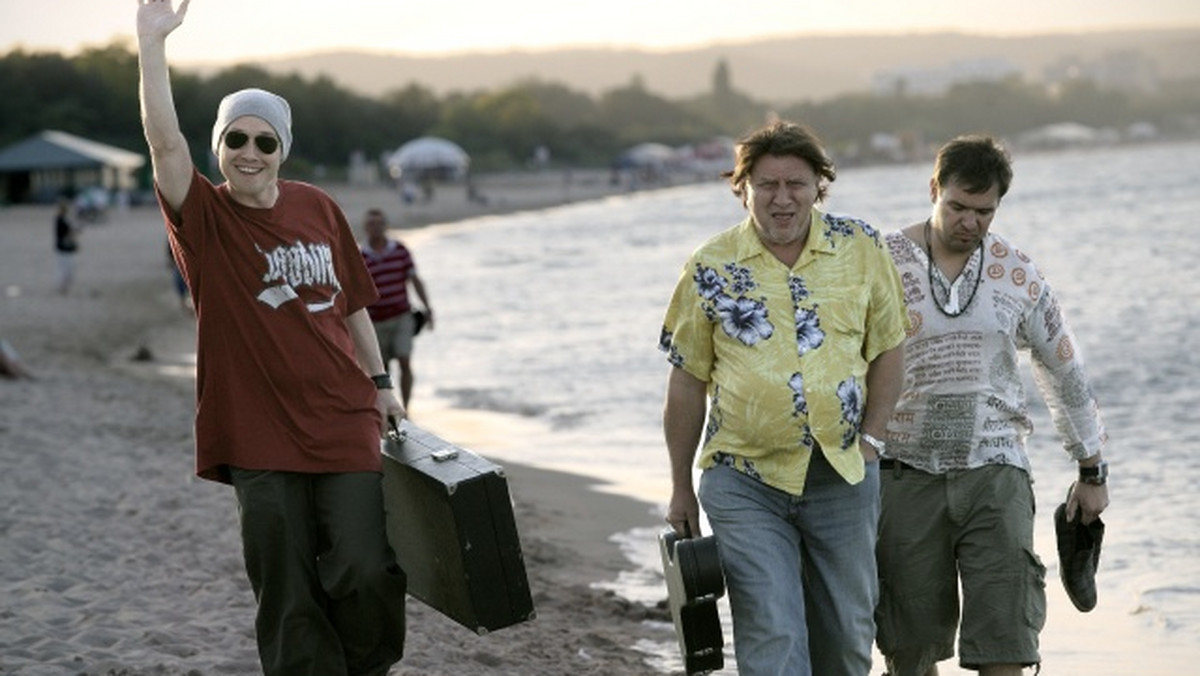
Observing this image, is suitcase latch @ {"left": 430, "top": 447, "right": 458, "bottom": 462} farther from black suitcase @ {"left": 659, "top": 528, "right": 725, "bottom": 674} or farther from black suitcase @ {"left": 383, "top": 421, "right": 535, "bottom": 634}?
black suitcase @ {"left": 659, "top": 528, "right": 725, "bottom": 674}

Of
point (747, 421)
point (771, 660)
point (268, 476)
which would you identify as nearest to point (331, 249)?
point (268, 476)

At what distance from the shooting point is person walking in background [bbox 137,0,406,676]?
13.4 feet

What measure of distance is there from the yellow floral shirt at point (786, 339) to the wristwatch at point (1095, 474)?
34.2 inches

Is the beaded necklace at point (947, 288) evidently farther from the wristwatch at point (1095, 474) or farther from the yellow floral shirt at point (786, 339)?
the wristwatch at point (1095, 474)

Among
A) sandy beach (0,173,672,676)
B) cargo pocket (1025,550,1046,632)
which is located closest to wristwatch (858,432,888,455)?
cargo pocket (1025,550,1046,632)

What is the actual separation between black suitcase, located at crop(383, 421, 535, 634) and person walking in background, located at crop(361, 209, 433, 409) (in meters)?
6.12

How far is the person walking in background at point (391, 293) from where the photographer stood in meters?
10.5

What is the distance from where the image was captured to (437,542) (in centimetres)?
426

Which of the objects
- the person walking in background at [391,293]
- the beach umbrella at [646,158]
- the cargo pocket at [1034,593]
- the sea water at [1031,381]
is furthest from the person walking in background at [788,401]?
the beach umbrella at [646,158]

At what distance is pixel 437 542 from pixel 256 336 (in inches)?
26.7

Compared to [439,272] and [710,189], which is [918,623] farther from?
[710,189]

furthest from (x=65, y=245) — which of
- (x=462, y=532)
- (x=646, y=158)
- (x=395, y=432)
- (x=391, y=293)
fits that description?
(x=646, y=158)

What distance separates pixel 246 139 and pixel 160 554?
141 inches

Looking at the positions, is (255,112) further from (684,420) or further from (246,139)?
(684,420)
